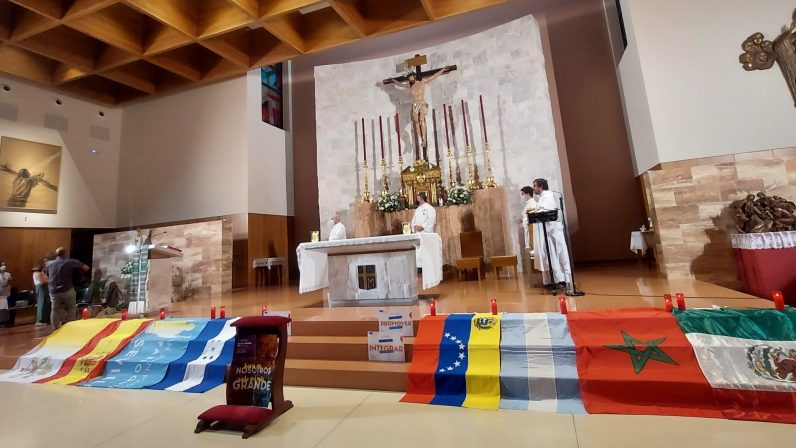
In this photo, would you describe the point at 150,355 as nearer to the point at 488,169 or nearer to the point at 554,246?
the point at 554,246

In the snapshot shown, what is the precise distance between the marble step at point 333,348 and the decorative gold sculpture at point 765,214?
14.2 feet

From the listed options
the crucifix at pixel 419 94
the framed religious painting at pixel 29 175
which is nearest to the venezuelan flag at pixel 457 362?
the crucifix at pixel 419 94

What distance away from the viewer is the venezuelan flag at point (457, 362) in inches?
101

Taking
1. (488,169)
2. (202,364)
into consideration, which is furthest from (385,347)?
(488,169)

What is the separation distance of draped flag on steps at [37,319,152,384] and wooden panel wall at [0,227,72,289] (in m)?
5.81

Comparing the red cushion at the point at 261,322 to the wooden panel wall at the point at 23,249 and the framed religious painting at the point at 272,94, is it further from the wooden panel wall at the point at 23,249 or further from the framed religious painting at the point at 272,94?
the wooden panel wall at the point at 23,249

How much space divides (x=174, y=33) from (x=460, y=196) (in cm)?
719

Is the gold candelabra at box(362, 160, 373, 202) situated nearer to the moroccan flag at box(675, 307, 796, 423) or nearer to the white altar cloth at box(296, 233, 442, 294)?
the white altar cloth at box(296, 233, 442, 294)

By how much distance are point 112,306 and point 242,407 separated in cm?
653

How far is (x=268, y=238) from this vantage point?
9211 mm

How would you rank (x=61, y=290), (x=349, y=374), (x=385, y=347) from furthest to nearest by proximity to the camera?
(x=61, y=290) < (x=385, y=347) < (x=349, y=374)

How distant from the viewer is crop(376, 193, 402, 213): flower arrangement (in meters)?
8.01

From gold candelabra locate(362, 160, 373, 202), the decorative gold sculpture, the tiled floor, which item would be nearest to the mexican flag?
the tiled floor

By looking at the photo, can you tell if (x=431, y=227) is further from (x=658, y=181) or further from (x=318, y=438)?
(x=318, y=438)
